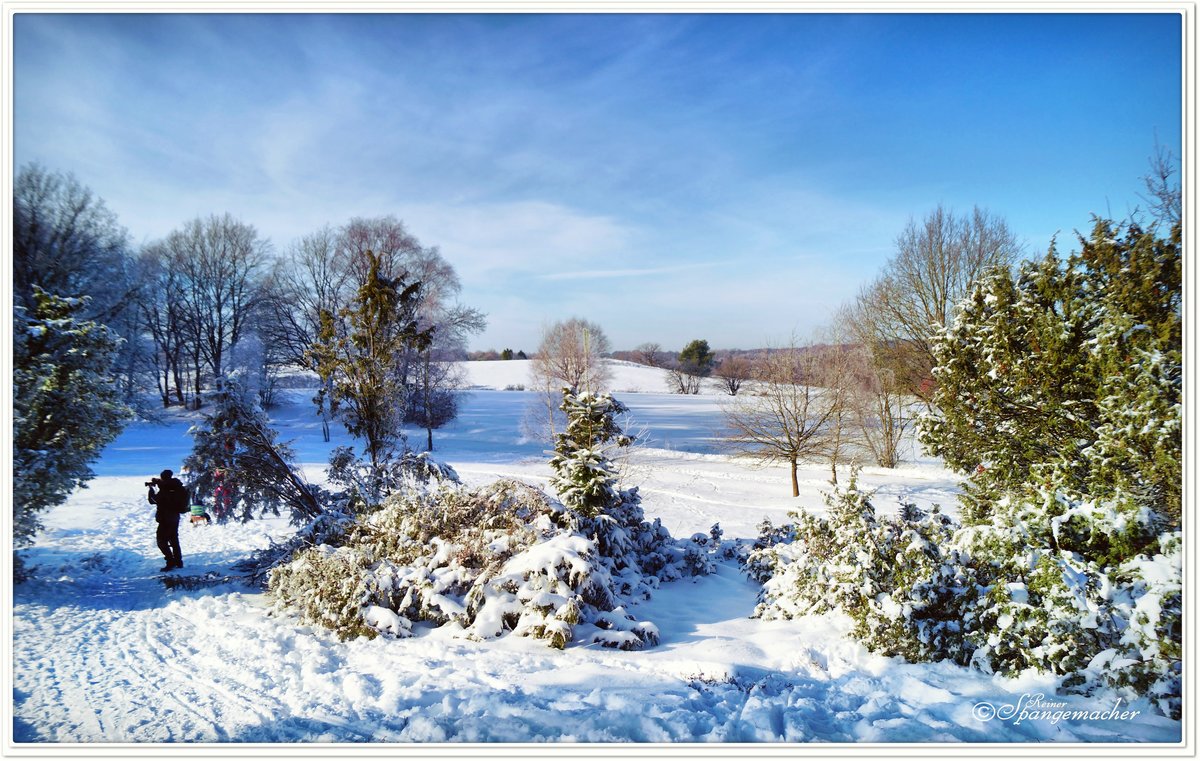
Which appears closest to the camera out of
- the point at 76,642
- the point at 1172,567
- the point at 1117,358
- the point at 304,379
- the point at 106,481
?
the point at 1172,567

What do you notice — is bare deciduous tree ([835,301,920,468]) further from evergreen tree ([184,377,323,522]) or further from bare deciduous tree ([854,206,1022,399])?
evergreen tree ([184,377,323,522])

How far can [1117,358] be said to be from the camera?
444 cm

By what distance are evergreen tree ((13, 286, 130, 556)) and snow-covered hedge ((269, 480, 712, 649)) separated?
2444mm

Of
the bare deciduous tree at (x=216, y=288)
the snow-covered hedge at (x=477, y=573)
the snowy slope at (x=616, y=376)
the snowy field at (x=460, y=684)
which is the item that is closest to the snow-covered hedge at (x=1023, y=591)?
the snowy field at (x=460, y=684)

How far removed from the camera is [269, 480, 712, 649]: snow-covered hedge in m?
5.39

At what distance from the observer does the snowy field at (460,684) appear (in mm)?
3639

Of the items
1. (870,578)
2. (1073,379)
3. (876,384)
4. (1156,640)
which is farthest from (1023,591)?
(876,384)

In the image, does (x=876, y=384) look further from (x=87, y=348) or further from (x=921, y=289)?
(x=87, y=348)

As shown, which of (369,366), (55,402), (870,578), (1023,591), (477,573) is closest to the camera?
(1023,591)

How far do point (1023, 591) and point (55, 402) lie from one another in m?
9.50

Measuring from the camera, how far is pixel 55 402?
18.8 feet
